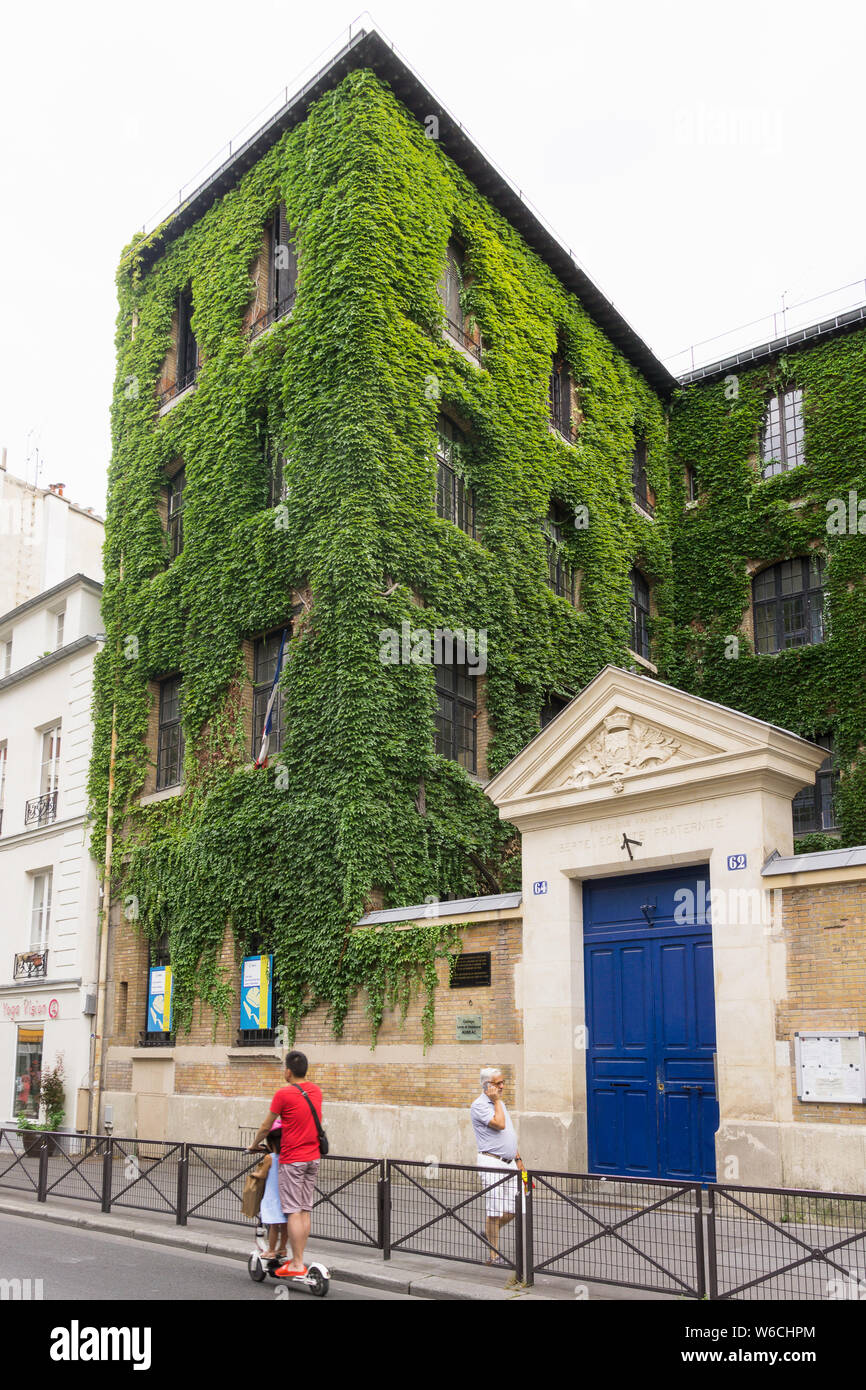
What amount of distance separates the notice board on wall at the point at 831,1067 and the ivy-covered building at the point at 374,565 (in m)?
3.88

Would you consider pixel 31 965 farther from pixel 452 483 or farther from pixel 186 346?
pixel 186 346

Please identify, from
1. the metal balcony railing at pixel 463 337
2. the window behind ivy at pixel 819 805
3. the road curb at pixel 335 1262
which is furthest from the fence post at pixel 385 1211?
the metal balcony railing at pixel 463 337

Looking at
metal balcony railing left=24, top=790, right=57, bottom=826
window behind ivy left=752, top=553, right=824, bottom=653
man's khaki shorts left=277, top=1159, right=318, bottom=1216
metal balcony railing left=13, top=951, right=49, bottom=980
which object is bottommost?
man's khaki shorts left=277, top=1159, right=318, bottom=1216

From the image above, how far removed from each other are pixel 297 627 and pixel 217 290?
7.94 m

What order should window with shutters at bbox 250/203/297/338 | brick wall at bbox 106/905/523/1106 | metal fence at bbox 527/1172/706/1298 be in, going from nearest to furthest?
metal fence at bbox 527/1172/706/1298 < brick wall at bbox 106/905/523/1106 < window with shutters at bbox 250/203/297/338

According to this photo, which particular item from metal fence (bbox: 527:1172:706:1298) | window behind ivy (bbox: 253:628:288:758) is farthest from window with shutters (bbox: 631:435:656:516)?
metal fence (bbox: 527:1172:706:1298)

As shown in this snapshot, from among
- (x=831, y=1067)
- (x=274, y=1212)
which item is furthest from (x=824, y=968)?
(x=274, y=1212)

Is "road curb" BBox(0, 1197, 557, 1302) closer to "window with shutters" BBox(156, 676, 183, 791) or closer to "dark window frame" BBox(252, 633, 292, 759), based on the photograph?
"dark window frame" BBox(252, 633, 292, 759)

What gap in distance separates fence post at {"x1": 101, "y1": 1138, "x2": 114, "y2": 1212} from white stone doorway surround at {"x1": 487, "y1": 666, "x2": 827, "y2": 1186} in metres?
4.88

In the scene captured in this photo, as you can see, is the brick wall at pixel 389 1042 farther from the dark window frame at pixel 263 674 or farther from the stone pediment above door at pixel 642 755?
the dark window frame at pixel 263 674

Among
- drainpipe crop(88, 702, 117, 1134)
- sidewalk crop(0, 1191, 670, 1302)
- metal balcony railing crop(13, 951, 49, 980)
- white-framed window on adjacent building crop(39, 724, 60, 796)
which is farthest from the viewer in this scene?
white-framed window on adjacent building crop(39, 724, 60, 796)

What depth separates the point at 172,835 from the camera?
2131 centimetres

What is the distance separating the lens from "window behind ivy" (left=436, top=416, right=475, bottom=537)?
2141cm

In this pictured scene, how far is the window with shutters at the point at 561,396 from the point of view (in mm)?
25484
